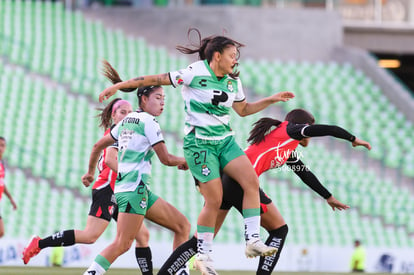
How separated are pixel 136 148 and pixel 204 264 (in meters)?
1.38

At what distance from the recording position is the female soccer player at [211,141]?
7891 millimetres

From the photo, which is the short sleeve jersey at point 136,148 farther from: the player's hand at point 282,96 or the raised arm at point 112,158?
the player's hand at point 282,96

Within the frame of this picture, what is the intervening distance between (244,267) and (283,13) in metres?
13.1

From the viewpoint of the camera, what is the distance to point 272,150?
8844mm

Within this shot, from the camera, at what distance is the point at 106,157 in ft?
30.4

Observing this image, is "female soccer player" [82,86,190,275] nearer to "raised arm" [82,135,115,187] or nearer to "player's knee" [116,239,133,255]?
"player's knee" [116,239,133,255]

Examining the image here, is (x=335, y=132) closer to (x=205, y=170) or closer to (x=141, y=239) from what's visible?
(x=205, y=170)

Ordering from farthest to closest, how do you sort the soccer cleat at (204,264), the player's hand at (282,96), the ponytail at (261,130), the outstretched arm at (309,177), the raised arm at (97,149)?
the outstretched arm at (309,177) < the raised arm at (97,149) < the ponytail at (261,130) < the player's hand at (282,96) < the soccer cleat at (204,264)

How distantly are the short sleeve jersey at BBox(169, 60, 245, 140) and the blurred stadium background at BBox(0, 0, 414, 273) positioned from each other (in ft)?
29.8

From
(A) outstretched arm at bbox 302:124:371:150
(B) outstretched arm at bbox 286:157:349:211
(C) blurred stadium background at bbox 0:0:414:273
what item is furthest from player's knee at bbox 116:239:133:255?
(C) blurred stadium background at bbox 0:0:414:273

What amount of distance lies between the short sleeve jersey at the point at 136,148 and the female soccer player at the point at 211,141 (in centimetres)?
49

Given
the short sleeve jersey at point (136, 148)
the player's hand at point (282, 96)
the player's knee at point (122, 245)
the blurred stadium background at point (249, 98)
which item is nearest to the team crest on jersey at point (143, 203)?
the short sleeve jersey at point (136, 148)

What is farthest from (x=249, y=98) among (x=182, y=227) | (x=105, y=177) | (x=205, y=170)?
(x=205, y=170)

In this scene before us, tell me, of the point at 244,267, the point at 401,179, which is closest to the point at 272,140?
the point at 244,267
